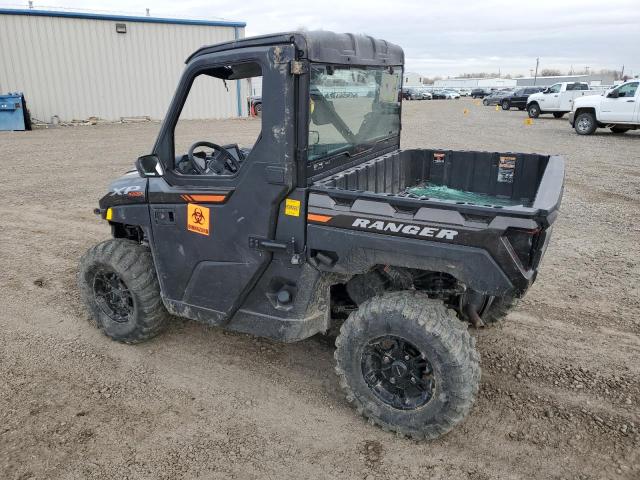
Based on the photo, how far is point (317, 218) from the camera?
3.12 m

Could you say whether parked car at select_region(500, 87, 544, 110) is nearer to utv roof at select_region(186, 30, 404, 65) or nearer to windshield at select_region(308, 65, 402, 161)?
windshield at select_region(308, 65, 402, 161)

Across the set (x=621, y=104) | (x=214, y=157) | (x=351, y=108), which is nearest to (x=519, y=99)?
(x=621, y=104)

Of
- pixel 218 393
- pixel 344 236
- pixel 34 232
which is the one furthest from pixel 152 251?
pixel 34 232

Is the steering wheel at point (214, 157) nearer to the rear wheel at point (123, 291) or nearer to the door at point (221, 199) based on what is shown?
the door at point (221, 199)

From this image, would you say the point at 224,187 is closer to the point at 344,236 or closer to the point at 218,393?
the point at 344,236

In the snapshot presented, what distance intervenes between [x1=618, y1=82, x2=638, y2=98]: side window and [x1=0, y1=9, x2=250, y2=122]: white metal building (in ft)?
42.9

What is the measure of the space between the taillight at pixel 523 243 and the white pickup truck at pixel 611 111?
16.5 meters

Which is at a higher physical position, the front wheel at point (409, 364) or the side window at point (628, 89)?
the side window at point (628, 89)

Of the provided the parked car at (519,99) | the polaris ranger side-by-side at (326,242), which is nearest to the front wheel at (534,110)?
the parked car at (519,99)

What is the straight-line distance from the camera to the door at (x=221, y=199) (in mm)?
3055

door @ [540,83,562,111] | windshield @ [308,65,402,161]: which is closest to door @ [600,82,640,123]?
door @ [540,83,562,111]

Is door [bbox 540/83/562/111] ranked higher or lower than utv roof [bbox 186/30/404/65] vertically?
lower

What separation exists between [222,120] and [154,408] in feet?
72.7

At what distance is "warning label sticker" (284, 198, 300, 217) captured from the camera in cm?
316
